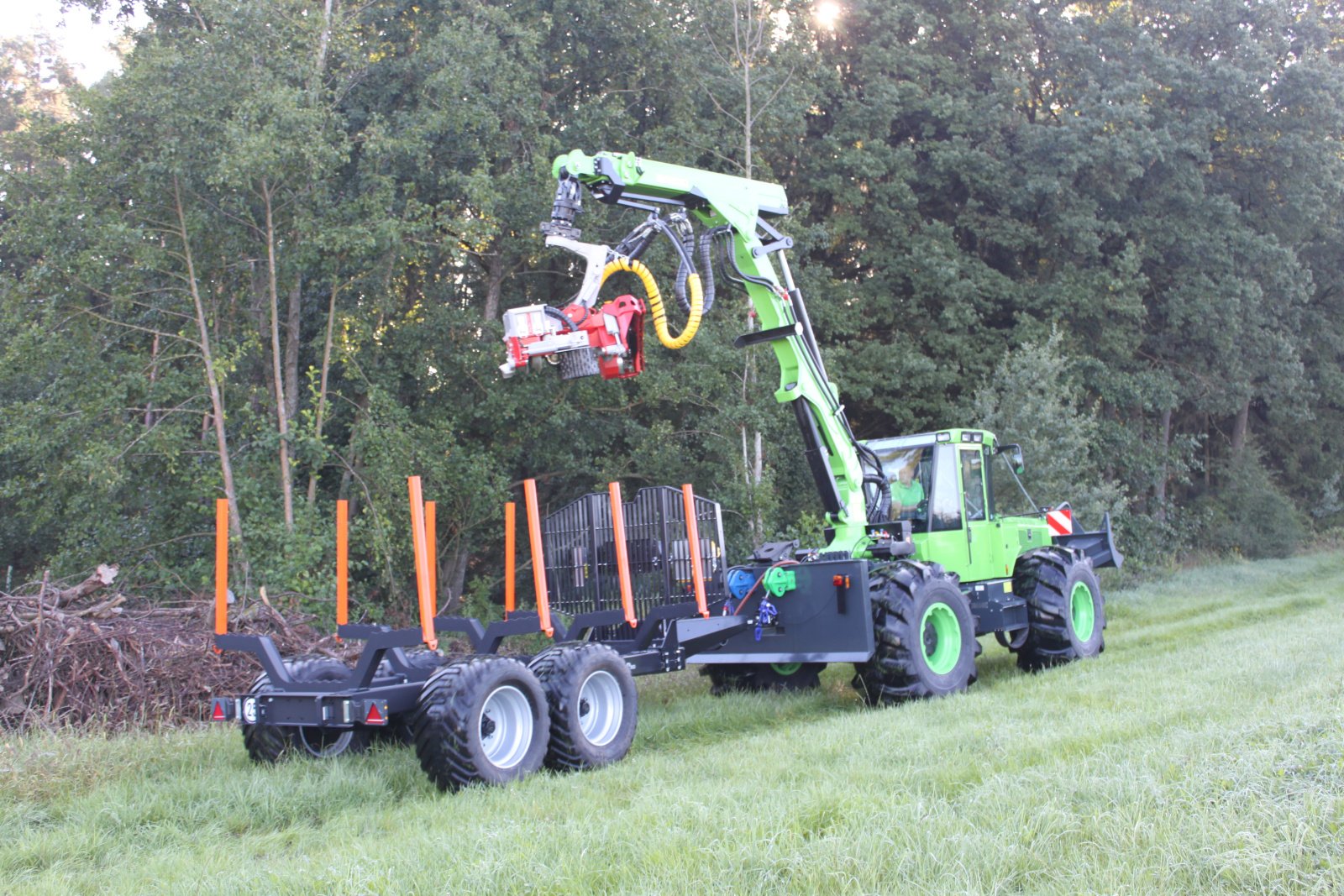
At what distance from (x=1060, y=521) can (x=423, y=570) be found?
356 inches

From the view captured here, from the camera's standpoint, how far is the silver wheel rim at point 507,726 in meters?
7.02

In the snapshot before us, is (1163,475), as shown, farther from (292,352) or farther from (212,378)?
(212,378)

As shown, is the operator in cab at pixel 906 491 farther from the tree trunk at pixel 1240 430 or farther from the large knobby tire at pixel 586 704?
the tree trunk at pixel 1240 430

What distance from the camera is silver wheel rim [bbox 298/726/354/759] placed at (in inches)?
320

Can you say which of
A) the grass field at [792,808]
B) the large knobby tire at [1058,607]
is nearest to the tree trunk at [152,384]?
the grass field at [792,808]

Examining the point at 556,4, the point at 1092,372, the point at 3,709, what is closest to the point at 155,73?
the point at 556,4

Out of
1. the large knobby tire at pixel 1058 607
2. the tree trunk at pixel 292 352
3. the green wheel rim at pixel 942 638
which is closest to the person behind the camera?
the green wheel rim at pixel 942 638

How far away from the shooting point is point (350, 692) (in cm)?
691

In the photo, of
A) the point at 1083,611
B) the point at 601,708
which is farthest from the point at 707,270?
the point at 1083,611

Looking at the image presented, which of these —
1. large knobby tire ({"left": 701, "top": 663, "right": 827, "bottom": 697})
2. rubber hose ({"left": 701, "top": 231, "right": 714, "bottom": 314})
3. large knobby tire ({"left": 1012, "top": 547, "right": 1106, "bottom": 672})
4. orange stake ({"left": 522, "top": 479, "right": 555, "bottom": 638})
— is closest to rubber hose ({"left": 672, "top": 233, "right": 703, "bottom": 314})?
rubber hose ({"left": 701, "top": 231, "right": 714, "bottom": 314})

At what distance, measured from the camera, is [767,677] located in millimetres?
11156

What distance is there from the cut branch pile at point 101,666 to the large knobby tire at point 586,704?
3.57 metres

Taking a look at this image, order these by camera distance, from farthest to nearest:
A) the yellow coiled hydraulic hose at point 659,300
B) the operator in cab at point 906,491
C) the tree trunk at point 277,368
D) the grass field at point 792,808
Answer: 1. the tree trunk at point 277,368
2. the operator in cab at point 906,491
3. the yellow coiled hydraulic hose at point 659,300
4. the grass field at point 792,808

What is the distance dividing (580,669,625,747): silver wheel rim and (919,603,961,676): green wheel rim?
132 inches
